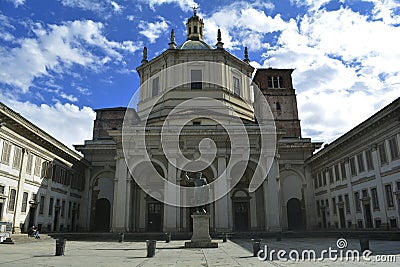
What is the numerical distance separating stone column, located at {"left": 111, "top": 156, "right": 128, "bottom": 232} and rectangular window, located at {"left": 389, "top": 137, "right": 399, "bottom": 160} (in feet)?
69.3

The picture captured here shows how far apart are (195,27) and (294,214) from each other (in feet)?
85.2

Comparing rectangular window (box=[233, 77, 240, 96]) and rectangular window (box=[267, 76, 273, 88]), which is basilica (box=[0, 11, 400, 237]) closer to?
rectangular window (box=[233, 77, 240, 96])

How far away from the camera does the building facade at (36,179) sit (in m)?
24.3

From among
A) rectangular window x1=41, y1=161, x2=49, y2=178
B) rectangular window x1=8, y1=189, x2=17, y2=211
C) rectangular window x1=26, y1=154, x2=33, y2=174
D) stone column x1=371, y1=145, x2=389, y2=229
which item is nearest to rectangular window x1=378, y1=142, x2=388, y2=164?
stone column x1=371, y1=145, x2=389, y2=229

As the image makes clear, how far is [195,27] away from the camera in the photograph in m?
45.6

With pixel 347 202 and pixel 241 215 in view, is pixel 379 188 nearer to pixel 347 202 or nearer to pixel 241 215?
pixel 347 202

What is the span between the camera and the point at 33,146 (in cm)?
2809

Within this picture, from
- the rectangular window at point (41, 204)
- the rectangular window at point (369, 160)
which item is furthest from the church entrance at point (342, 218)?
the rectangular window at point (41, 204)

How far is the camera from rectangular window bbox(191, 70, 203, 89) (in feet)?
126

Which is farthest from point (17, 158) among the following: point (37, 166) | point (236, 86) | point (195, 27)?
point (195, 27)

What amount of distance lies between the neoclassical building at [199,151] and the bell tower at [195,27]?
13 centimetres

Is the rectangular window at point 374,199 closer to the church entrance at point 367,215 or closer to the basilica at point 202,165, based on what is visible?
the basilica at point 202,165

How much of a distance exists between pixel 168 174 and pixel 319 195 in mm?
16627

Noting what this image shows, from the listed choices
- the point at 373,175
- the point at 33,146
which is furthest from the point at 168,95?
the point at 373,175
